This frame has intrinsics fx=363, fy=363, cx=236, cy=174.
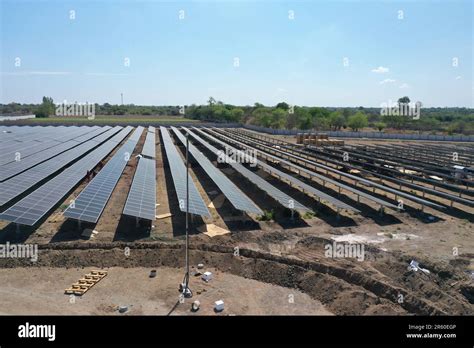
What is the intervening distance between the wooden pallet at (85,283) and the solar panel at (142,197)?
446 centimetres

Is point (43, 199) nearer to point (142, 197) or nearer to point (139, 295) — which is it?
point (142, 197)

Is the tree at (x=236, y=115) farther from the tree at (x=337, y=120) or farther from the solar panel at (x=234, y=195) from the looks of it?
the solar panel at (x=234, y=195)

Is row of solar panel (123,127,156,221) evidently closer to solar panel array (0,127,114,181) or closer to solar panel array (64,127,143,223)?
solar panel array (64,127,143,223)

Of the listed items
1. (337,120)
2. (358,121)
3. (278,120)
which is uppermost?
(337,120)

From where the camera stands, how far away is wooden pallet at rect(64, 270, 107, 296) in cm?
1397

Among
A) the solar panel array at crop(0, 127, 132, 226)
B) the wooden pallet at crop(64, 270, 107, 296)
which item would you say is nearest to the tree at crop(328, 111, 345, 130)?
the solar panel array at crop(0, 127, 132, 226)

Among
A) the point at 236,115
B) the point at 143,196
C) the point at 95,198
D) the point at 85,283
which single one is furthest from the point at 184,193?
the point at 236,115

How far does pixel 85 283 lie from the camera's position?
14.6 meters

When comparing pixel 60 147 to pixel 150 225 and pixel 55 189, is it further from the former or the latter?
pixel 150 225

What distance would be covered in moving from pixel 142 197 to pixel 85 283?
8666 mm

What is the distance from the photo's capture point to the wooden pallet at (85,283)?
1397 cm

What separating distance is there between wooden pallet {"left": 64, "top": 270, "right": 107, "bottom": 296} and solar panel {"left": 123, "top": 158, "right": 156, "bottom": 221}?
4.46m

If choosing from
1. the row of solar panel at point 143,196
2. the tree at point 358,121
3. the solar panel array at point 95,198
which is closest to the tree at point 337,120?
the tree at point 358,121
